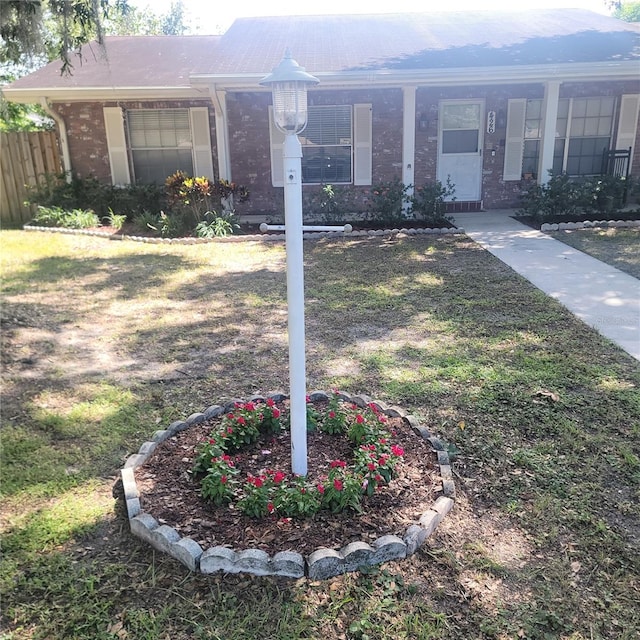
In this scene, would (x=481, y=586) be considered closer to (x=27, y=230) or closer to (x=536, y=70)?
(x=536, y=70)

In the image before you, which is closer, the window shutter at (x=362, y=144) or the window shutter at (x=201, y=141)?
the window shutter at (x=362, y=144)

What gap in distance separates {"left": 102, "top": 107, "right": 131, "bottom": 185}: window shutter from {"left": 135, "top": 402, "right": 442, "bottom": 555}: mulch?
32.0ft

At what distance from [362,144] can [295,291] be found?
948 cm

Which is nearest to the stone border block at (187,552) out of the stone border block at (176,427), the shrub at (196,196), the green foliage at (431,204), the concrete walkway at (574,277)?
the stone border block at (176,427)

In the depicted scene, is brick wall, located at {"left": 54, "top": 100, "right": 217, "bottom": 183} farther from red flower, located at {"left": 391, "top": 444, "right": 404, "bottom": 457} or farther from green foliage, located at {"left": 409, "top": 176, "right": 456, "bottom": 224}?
red flower, located at {"left": 391, "top": 444, "right": 404, "bottom": 457}

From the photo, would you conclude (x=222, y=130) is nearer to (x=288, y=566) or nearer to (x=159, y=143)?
(x=159, y=143)

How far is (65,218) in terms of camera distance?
1088 centimetres

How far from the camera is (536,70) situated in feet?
31.6

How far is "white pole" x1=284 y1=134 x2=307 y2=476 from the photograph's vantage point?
2658mm

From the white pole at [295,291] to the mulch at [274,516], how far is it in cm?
23

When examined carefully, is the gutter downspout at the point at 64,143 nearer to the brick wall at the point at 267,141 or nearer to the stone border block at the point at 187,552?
the brick wall at the point at 267,141

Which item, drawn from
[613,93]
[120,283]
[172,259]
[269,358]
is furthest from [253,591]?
[613,93]

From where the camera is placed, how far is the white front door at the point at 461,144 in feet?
38.1

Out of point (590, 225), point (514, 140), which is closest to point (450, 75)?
point (514, 140)
